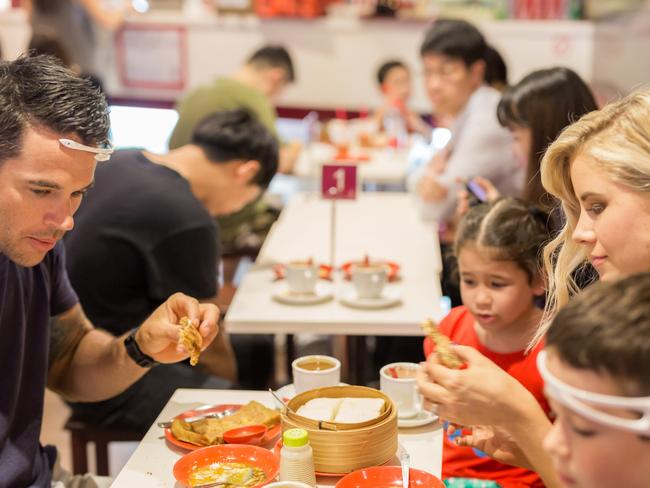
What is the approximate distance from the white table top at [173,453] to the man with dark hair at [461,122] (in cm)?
189

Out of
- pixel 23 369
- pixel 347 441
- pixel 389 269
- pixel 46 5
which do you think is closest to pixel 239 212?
pixel 389 269

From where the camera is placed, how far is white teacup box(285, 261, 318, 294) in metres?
2.92

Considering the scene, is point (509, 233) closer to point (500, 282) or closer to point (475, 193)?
point (500, 282)

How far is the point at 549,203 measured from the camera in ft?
8.45

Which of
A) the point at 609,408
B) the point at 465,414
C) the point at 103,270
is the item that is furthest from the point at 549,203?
the point at 609,408

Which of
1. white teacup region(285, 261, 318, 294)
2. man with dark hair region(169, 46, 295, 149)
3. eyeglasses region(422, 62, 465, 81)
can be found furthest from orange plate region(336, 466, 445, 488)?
eyeglasses region(422, 62, 465, 81)

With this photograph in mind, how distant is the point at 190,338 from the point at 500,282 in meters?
0.88

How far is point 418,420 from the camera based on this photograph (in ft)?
6.33

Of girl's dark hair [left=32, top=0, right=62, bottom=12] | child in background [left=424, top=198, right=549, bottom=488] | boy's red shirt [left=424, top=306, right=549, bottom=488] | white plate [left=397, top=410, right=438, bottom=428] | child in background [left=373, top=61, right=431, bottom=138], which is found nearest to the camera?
white plate [left=397, top=410, right=438, bottom=428]

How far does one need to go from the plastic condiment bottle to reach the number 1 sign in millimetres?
1692

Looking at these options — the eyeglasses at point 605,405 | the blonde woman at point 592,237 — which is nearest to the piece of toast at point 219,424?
the blonde woman at point 592,237

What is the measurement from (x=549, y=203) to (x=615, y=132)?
90 centimetres

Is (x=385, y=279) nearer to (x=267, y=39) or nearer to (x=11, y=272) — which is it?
(x=11, y=272)

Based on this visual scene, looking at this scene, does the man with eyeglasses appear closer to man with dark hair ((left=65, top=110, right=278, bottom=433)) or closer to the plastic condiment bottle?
man with dark hair ((left=65, top=110, right=278, bottom=433))
